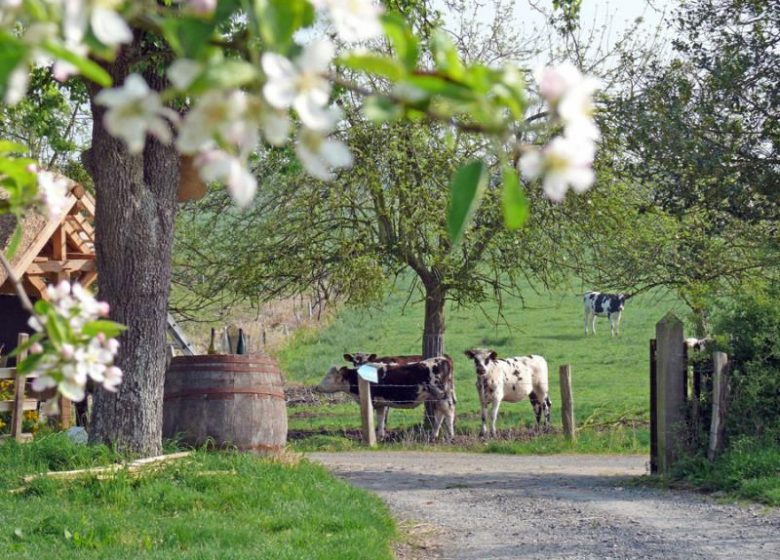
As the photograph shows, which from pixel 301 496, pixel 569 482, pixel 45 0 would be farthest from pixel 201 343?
pixel 45 0

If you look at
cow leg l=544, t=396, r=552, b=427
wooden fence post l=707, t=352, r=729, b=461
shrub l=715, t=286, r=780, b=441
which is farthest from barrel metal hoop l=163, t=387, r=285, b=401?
cow leg l=544, t=396, r=552, b=427

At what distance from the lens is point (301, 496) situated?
383 inches

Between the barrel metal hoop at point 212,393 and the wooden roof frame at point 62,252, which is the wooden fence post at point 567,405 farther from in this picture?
the barrel metal hoop at point 212,393

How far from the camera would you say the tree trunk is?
76.6 feet

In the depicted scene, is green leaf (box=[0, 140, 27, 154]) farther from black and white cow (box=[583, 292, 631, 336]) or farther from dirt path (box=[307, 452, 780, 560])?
black and white cow (box=[583, 292, 631, 336])

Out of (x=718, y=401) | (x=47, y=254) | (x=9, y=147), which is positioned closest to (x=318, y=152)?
(x=9, y=147)

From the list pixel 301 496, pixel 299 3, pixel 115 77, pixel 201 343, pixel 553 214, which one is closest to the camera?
pixel 299 3

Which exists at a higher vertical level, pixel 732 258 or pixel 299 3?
pixel 732 258

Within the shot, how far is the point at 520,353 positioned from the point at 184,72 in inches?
1318

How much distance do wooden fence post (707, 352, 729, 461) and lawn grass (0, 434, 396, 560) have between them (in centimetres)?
419

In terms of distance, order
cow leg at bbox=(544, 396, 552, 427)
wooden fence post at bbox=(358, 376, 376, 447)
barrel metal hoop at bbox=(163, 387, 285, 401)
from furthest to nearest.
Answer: cow leg at bbox=(544, 396, 552, 427) → wooden fence post at bbox=(358, 376, 376, 447) → barrel metal hoop at bbox=(163, 387, 285, 401)

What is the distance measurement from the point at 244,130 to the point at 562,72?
1.52 ft

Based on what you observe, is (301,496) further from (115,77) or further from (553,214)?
(553,214)

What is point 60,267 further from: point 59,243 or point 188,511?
point 188,511
